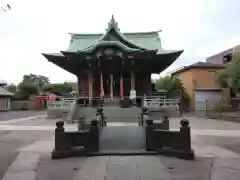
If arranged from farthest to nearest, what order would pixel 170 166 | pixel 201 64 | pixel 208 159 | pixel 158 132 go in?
pixel 201 64
pixel 158 132
pixel 208 159
pixel 170 166

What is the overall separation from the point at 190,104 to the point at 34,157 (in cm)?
3085

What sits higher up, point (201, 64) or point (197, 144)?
point (201, 64)

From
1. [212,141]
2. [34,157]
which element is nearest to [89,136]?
[34,157]

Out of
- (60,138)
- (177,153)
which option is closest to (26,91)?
(60,138)

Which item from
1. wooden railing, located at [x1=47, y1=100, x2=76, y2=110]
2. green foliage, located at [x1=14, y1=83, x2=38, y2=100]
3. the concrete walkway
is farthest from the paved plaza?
green foliage, located at [x1=14, y1=83, x2=38, y2=100]

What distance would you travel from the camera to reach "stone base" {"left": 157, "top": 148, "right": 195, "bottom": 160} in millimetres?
8305

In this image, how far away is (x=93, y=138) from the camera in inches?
345

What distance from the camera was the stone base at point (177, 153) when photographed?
830 centimetres

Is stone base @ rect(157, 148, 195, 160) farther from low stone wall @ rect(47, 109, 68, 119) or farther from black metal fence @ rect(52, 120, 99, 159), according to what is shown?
low stone wall @ rect(47, 109, 68, 119)

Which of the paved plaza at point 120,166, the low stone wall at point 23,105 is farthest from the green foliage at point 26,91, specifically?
the paved plaza at point 120,166

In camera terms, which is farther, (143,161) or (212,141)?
(212,141)

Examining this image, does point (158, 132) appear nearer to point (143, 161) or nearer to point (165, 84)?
point (143, 161)

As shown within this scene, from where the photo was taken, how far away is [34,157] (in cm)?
881

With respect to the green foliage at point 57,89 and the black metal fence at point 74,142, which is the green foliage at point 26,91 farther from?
the black metal fence at point 74,142
